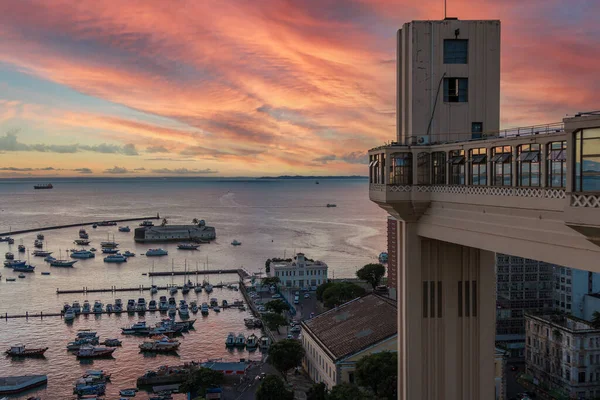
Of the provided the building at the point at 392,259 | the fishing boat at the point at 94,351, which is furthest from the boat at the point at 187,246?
the fishing boat at the point at 94,351

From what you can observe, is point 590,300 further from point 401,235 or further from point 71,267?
point 71,267

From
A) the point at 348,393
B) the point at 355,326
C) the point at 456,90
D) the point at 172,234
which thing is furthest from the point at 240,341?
the point at 172,234

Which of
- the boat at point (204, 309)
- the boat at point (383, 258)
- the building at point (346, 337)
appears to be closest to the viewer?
the building at point (346, 337)

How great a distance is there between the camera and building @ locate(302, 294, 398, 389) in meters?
30.9

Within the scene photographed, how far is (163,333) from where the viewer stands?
157 feet

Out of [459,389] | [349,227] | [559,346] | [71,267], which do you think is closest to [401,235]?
[459,389]

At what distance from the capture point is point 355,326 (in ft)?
113

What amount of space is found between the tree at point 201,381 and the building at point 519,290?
70.6 ft

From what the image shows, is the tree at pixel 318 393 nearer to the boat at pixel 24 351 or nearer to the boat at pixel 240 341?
the boat at pixel 240 341

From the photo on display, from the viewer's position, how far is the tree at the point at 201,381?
32656mm

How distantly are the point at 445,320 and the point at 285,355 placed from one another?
Result: 2361 cm

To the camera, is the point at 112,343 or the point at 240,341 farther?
the point at 112,343

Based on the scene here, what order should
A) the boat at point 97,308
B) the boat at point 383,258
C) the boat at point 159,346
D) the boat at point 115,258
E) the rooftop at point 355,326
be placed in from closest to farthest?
the rooftop at point 355,326, the boat at point 159,346, the boat at point 97,308, the boat at point 383,258, the boat at point 115,258

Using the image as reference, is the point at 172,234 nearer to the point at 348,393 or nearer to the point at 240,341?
the point at 240,341
